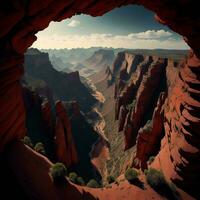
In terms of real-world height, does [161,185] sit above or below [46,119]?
above

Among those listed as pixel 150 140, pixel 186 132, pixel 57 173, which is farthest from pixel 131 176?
pixel 150 140

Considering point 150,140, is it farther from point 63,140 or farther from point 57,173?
point 57,173

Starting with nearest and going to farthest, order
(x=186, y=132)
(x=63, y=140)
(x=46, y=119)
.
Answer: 1. (x=186, y=132)
2. (x=63, y=140)
3. (x=46, y=119)

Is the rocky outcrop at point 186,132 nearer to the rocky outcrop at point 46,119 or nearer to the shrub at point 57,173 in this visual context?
the shrub at point 57,173

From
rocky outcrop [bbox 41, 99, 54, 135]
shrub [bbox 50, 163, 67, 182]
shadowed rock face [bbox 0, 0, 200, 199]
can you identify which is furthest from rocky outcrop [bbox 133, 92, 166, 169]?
shrub [bbox 50, 163, 67, 182]

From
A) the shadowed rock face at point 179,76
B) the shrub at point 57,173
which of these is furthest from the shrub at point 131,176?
the shrub at point 57,173

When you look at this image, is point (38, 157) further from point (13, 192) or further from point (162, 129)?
point (162, 129)
